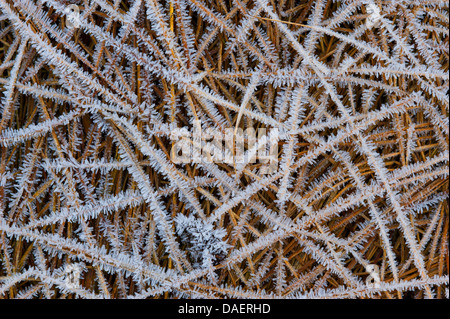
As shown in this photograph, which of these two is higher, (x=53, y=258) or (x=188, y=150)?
(x=188, y=150)

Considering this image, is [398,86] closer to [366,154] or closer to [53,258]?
[366,154]

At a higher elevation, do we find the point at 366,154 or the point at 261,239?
the point at 366,154

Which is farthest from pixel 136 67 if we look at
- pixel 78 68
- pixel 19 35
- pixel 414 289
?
pixel 414 289

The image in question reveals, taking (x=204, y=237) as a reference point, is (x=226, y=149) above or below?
above

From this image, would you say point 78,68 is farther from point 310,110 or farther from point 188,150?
point 310,110
